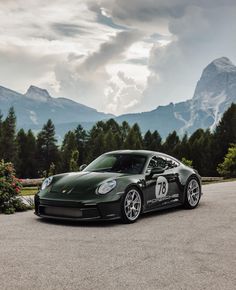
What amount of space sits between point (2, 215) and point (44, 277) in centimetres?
574

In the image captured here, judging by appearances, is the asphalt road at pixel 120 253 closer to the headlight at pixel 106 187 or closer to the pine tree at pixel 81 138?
the headlight at pixel 106 187

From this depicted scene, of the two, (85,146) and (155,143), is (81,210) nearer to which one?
(85,146)

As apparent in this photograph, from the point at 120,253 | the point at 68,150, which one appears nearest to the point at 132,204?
the point at 120,253

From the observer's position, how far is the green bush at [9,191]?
11711mm

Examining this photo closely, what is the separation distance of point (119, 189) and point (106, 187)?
26 cm

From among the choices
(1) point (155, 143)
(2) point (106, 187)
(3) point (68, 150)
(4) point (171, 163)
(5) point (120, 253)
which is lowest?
(5) point (120, 253)

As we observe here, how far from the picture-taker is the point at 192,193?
40.3 feet

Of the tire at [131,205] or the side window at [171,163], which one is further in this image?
the side window at [171,163]

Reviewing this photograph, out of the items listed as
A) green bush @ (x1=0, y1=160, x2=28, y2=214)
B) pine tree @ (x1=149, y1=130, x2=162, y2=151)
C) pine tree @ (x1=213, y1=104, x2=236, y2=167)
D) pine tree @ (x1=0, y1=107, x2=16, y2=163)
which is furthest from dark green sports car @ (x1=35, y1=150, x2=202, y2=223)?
pine tree @ (x1=149, y1=130, x2=162, y2=151)

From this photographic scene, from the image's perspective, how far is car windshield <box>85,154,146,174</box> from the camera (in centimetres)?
1097

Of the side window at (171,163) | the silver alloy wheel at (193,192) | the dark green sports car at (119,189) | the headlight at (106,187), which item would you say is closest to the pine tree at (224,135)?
the silver alloy wheel at (193,192)

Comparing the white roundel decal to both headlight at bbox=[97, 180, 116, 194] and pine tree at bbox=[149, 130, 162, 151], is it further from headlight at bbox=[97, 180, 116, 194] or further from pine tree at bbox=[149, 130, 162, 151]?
pine tree at bbox=[149, 130, 162, 151]

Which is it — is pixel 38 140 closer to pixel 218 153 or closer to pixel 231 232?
pixel 218 153

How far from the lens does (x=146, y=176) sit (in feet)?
35.3
